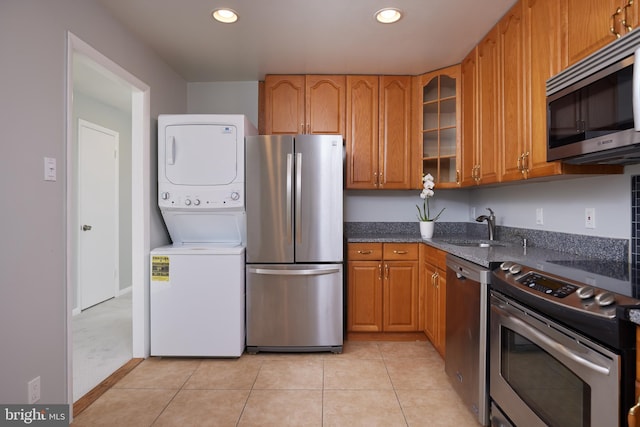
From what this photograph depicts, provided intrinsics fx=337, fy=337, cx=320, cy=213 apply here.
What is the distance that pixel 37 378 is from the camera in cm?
161

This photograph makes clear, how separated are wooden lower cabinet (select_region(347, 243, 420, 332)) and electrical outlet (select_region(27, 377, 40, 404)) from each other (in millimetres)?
2060

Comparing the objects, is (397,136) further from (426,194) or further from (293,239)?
(293,239)

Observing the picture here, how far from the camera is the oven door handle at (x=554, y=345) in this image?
1021 mm

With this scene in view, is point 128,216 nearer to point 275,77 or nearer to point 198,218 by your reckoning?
point 198,218

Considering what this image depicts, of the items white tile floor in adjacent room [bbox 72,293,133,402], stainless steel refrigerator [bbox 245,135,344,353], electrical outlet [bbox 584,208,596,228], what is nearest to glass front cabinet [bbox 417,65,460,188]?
stainless steel refrigerator [bbox 245,135,344,353]

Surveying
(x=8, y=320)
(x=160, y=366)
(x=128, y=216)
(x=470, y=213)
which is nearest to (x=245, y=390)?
(x=160, y=366)

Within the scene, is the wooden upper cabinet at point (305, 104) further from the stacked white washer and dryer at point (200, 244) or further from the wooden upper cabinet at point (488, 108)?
the wooden upper cabinet at point (488, 108)

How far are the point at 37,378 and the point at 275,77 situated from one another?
109 inches

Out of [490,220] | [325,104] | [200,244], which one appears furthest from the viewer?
[325,104]

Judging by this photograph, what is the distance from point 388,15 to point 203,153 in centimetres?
166

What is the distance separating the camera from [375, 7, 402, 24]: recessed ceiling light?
84.2 inches

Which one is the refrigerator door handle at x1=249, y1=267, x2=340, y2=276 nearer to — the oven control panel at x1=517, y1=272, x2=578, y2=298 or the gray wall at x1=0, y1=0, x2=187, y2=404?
the gray wall at x1=0, y1=0, x2=187, y2=404

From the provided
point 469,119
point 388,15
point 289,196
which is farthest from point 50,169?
point 469,119

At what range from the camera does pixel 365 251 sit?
2898 mm
